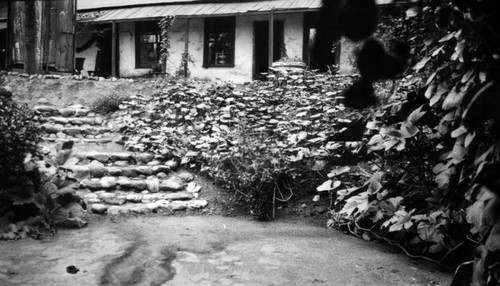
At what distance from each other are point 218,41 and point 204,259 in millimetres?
12400

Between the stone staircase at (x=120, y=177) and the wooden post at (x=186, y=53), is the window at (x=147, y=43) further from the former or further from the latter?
the stone staircase at (x=120, y=177)

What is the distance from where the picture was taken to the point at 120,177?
229 inches

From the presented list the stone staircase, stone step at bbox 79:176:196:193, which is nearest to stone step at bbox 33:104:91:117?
the stone staircase

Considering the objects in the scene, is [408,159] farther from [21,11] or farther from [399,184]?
[21,11]

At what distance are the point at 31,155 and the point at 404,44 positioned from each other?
452cm

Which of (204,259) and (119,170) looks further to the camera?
(119,170)

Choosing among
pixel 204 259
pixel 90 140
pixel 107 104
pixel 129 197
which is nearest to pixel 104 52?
pixel 107 104

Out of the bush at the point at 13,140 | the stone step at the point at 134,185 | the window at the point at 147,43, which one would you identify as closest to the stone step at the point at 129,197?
the stone step at the point at 134,185

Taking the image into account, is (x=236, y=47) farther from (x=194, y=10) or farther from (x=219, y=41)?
(x=194, y=10)

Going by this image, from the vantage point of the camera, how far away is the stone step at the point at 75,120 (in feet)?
25.0

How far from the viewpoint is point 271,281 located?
2.98 m

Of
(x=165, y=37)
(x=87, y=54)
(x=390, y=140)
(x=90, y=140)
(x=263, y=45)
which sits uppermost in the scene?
(x=165, y=37)

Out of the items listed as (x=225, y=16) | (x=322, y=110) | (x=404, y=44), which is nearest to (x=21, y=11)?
(x=404, y=44)

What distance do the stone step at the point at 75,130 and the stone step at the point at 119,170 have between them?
155 centimetres
